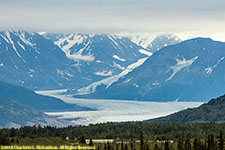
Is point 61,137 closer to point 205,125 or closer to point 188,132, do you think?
point 188,132

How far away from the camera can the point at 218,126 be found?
18825 centimetres

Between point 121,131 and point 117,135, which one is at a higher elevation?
point 121,131

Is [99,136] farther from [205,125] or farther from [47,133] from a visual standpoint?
[205,125]

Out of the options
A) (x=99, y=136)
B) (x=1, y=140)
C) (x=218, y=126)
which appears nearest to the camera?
(x=1, y=140)

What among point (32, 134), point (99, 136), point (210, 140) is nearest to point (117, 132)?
point (99, 136)

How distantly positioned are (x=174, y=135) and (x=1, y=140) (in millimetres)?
66951

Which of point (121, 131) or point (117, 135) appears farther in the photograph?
point (121, 131)

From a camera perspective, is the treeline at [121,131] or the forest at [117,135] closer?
the forest at [117,135]

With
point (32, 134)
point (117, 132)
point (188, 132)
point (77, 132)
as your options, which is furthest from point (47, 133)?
point (188, 132)

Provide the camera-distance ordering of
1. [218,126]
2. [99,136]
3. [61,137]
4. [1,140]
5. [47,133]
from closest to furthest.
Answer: [1,140], [61,137], [47,133], [99,136], [218,126]

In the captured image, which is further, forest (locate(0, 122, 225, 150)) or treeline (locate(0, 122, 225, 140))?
treeline (locate(0, 122, 225, 140))

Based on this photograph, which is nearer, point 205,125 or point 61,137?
point 61,137

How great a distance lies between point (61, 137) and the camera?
460ft

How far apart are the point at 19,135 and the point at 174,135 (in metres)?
40.4
